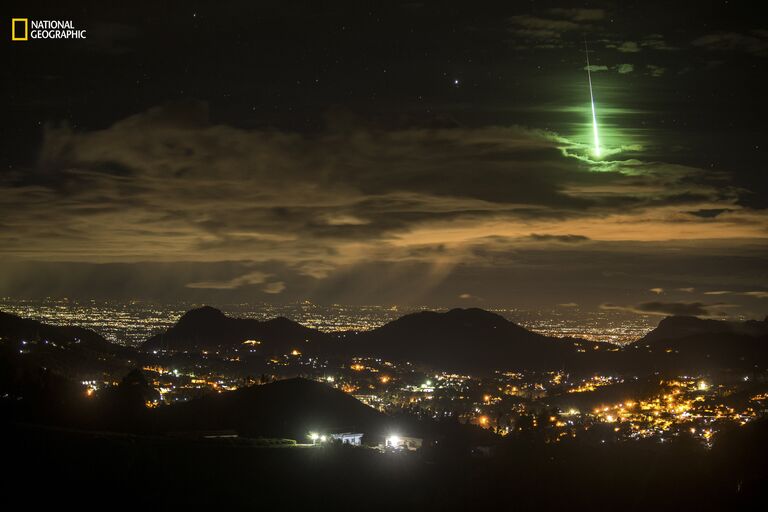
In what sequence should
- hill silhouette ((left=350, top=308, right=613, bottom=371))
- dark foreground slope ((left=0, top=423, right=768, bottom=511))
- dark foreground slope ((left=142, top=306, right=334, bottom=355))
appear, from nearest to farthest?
dark foreground slope ((left=0, top=423, right=768, bottom=511)) < dark foreground slope ((left=142, top=306, right=334, bottom=355)) < hill silhouette ((left=350, top=308, right=613, bottom=371))

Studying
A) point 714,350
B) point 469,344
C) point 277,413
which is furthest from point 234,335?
point 277,413

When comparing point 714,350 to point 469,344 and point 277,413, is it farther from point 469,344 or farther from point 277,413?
point 277,413

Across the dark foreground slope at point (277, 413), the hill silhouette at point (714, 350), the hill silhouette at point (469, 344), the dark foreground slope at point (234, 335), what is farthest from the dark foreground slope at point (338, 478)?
the hill silhouette at point (469, 344)

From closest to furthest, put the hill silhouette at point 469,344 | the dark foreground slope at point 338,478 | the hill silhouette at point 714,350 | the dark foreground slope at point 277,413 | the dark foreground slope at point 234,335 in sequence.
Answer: the dark foreground slope at point 338,478 → the dark foreground slope at point 277,413 → the hill silhouette at point 714,350 → the dark foreground slope at point 234,335 → the hill silhouette at point 469,344

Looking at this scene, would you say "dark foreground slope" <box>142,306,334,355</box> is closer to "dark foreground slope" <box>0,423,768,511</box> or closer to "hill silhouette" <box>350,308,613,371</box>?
"hill silhouette" <box>350,308,613,371</box>

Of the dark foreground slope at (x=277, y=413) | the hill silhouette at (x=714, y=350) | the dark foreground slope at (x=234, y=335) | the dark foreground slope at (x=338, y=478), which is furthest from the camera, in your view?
the dark foreground slope at (x=234, y=335)

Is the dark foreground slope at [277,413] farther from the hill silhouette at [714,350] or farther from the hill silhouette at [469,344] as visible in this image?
the hill silhouette at [469,344]

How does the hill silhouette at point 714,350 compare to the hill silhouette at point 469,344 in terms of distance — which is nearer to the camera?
the hill silhouette at point 714,350

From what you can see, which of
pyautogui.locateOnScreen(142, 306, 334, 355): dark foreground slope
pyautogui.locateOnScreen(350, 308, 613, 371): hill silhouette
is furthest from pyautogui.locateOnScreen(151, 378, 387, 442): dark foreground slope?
pyautogui.locateOnScreen(350, 308, 613, 371): hill silhouette
